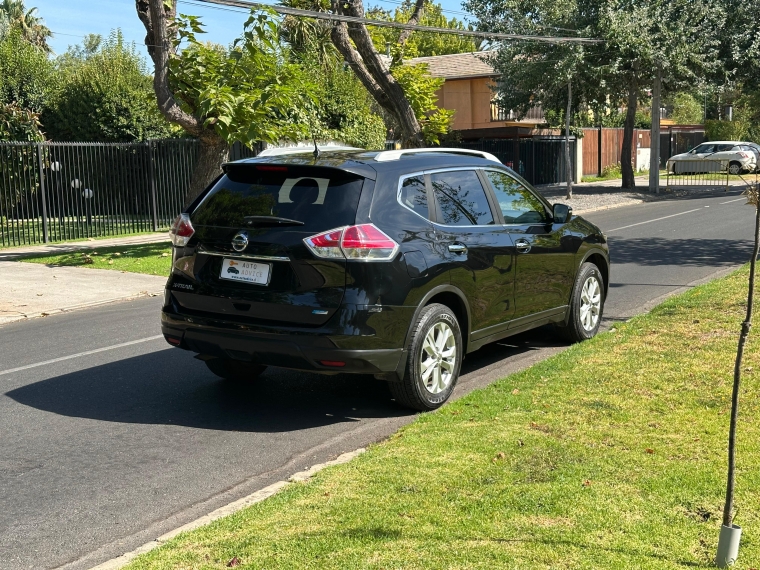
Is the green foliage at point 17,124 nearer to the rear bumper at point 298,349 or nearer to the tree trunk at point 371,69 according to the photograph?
the tree trunk at point 371,69

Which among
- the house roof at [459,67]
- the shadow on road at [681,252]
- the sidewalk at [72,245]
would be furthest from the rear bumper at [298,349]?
the house roof at [459,67]

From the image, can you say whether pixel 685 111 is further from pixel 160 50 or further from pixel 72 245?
pixel 160 50

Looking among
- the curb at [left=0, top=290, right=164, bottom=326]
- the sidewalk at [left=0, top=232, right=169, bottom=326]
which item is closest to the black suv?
the curb at [left=0, top=290, right=164, bottom=326]

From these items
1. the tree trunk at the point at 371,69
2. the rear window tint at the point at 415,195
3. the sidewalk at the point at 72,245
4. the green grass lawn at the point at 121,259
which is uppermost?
the tree trunk at the point at 371,69

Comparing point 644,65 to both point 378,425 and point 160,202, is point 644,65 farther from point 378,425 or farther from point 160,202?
point 378,425

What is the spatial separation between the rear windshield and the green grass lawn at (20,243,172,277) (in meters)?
8.43

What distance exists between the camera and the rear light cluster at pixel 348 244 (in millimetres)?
6020

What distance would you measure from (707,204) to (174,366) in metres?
23.0

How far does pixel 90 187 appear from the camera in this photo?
21.3m

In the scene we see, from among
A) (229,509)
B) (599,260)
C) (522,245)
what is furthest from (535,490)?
(599,260)

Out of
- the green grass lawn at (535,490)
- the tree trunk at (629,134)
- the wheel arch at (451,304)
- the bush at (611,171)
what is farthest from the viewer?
the bush at (611,171)

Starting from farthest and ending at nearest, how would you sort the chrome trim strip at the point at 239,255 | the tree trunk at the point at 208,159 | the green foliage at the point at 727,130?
the green foliage at the point at 727,130 → the tree trunk at the point at 208,159 → the chrome trim strip at the point at 239,255

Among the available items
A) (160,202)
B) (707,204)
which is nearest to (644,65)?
(707,204)

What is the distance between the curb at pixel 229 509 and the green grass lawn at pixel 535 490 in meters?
0.13
